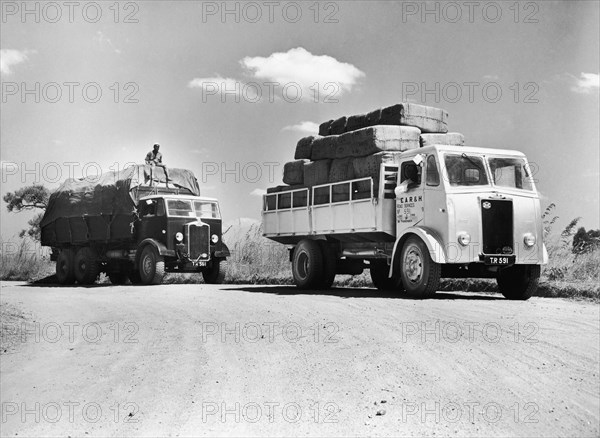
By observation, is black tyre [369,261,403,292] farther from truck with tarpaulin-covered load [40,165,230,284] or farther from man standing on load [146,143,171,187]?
man standing on load [146,143,171,187]

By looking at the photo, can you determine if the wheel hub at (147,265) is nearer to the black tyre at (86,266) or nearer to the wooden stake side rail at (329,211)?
the black tyre at (86,266)

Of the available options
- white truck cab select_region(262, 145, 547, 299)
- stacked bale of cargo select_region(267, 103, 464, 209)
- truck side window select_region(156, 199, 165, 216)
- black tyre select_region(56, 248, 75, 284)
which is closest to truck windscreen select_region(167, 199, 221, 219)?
truck side window select_region(156, 199, 165, 216)

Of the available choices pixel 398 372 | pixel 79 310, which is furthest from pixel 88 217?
pixel 398 372

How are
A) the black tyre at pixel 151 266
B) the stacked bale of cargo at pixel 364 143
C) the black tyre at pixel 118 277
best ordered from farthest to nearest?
the black tyre at pixel 118 277 → the black tyre at pixel 151 266 → the stacked bale of cargo at pixel 364 143

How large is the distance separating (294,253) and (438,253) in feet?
18.7

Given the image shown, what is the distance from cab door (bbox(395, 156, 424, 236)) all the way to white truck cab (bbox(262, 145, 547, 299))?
0.02 m

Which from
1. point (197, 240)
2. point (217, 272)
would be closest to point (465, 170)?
point (197, 240)

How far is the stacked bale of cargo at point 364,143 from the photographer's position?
15.9 metres

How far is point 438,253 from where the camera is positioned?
45.7 feet

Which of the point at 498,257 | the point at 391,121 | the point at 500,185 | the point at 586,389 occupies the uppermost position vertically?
the point at 391,121

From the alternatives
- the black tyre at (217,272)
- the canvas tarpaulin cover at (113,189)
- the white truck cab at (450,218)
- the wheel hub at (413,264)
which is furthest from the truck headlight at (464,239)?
the canvas tarpaulin cover at (113,189)

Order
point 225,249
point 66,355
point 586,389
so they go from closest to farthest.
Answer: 1. point 586,389
2. point 66,355
3. point 225,249

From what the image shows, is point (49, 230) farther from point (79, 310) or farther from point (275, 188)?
point (79, 310)

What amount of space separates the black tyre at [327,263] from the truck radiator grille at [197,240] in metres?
5.79
